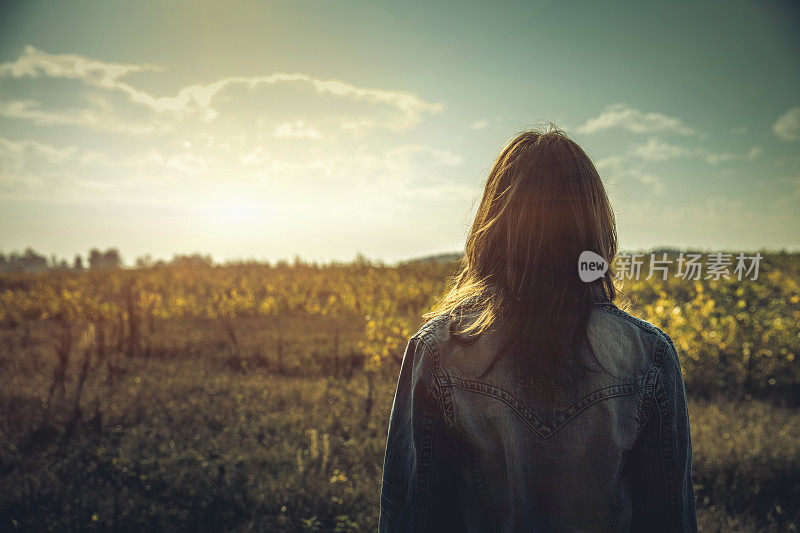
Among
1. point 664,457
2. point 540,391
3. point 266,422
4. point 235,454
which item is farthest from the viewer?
point 266,422

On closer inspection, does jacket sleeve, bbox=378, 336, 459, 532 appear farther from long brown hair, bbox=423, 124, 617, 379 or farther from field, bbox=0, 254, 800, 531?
field, bbox=0, 254, 800, 531

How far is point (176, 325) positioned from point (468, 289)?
51.2 ft

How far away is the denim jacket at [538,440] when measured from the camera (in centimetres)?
132

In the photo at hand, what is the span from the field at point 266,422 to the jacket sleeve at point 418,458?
0.77 meters

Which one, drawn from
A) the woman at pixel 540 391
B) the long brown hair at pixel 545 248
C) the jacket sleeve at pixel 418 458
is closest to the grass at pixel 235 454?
the jacket sleeve at pixel 418 458

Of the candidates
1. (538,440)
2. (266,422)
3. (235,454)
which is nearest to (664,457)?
(538,440)

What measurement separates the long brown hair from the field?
0.46m

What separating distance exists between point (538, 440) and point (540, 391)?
14 cm

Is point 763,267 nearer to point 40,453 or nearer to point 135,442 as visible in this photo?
point 135,442

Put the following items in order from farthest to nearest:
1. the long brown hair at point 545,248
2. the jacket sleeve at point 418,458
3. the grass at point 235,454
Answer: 1. the grass at point 235,454
2. the jacket sleeve at point 418,458
3. the long brown hair at point 545,248

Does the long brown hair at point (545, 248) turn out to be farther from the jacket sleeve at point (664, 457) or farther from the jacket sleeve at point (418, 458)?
the jacket sleeve at point (664, 457)

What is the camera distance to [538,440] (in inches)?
51.7

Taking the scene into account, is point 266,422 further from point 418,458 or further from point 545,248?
point 545,248

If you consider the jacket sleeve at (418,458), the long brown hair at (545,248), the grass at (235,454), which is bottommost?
the grass at (235,454)
